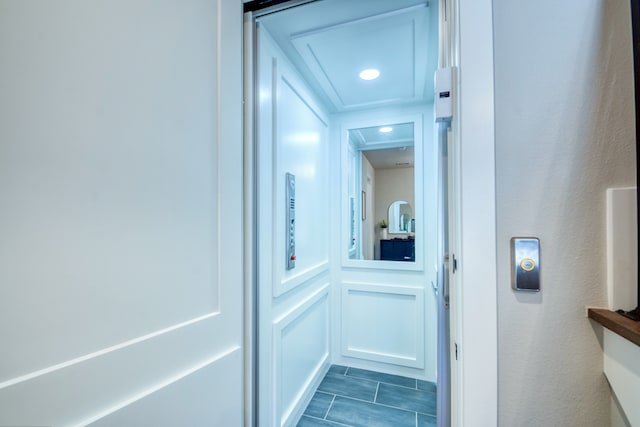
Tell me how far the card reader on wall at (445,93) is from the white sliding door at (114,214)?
75 cm

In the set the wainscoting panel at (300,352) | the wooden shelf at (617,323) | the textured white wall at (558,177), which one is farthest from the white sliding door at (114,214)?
the wooden shelf at (617,323)

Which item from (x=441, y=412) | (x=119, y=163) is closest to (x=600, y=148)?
(x=441, y=412)

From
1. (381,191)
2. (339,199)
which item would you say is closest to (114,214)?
(339,199)

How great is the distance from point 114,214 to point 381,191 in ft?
7.84

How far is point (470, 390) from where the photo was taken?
0.75m

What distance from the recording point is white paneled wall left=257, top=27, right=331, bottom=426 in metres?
1.33

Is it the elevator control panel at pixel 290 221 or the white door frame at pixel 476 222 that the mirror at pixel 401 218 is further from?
the white door frame at pixel 476 222

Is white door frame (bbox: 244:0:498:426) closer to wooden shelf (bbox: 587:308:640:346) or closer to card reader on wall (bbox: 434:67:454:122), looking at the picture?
card reader on wall (bbox: 434:67:454:122)

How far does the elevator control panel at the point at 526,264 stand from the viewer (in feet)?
2.35

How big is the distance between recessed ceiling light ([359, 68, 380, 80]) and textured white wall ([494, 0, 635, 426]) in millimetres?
1100

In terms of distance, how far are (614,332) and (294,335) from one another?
4.92 feet

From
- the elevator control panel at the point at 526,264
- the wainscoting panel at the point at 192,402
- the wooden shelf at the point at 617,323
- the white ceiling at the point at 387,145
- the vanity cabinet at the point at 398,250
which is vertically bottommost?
the wainscoting panel at the point at 192,402

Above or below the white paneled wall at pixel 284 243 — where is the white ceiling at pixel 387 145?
above

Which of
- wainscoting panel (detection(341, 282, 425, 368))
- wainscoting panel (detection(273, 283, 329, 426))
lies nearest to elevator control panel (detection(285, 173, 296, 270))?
wainscoting panel (detection(273, 283, 329, 426))
